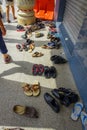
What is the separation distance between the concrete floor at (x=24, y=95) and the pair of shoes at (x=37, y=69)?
0.09m

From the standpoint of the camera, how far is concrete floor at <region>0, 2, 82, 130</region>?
2002 mm

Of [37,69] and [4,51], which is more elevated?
[4,51]

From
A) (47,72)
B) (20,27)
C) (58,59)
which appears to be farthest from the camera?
(20,27)

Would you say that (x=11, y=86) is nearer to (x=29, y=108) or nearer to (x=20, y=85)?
(x=20, y=85)

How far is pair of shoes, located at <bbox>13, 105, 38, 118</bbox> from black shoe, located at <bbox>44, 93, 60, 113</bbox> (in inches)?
10.5

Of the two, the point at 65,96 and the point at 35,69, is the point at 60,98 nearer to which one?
the point at 65,96

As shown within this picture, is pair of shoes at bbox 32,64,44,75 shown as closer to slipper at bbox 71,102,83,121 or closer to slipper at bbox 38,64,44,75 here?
slipper at bbox 38,64,44,75

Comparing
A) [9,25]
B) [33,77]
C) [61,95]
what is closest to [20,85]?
[33,77]

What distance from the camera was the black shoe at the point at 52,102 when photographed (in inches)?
85.0

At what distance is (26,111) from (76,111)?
770 mm

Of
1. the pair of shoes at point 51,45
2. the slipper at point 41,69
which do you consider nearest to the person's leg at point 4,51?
the slipper at point 41,69

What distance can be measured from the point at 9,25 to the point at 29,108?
12.6ft

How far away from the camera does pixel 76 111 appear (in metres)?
2.15

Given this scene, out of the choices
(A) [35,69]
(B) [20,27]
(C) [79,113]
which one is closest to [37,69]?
(A) [35,69]
